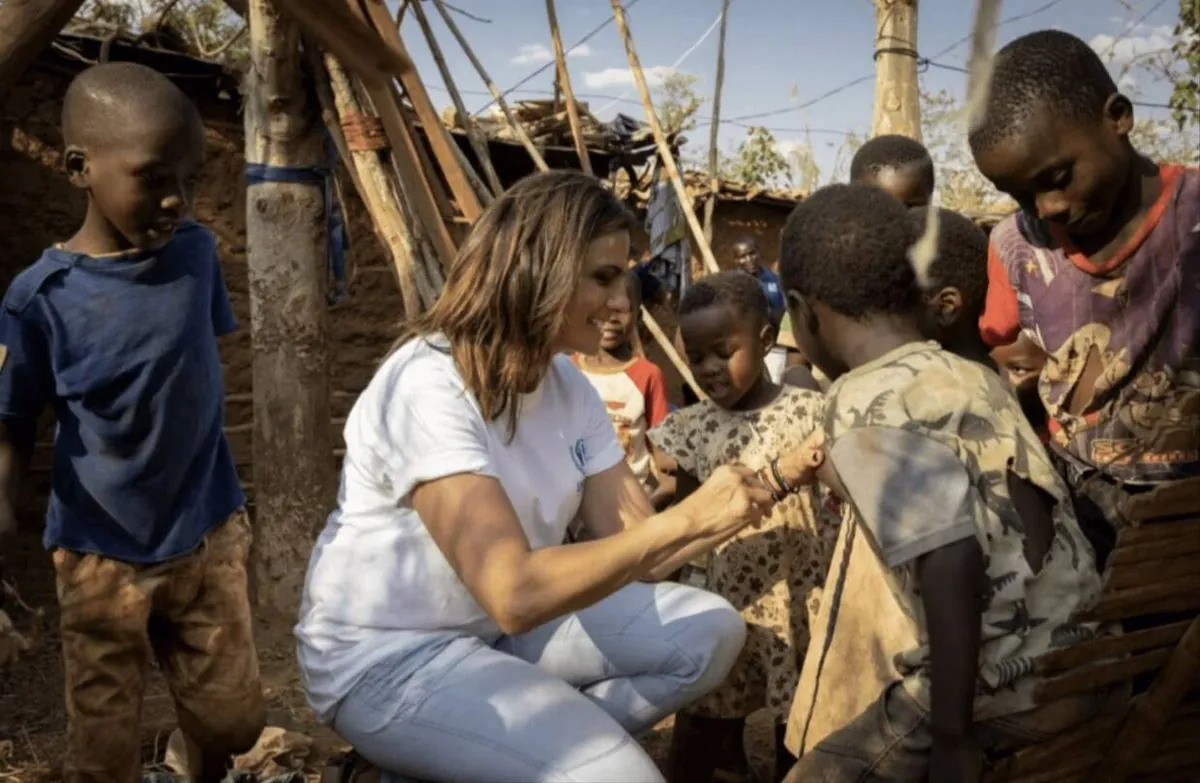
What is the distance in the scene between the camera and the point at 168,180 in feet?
8.98

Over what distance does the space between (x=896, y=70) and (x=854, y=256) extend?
4040mm

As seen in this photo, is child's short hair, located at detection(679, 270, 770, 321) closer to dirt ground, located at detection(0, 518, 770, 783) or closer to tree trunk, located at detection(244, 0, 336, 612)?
dirt ground, located at detection(0, 518, 770, 783)

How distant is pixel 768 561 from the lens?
3227 millimetres

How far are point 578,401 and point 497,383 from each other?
0.31 meters

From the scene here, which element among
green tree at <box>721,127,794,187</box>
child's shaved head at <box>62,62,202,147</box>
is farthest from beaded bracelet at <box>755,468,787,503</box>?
green tree at <box>721,127,794,187</box>

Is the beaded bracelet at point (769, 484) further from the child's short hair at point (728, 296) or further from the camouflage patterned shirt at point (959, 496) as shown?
the child's short hair at point (728, 296)

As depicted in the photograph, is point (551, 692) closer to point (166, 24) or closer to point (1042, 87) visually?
point (1042, 87)

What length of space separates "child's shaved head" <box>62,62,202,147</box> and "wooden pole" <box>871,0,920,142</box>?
146 inches

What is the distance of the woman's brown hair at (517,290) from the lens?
7.21 ft

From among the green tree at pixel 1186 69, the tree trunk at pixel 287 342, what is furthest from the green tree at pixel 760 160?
the tree trunk at pixel 287 342

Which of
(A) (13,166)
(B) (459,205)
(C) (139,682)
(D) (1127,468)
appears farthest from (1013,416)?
(A) (13,166)

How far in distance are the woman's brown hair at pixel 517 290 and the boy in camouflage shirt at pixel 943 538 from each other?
0.49m

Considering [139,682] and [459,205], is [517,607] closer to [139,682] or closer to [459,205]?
[139,682]

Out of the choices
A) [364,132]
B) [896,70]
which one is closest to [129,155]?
[364,132]
